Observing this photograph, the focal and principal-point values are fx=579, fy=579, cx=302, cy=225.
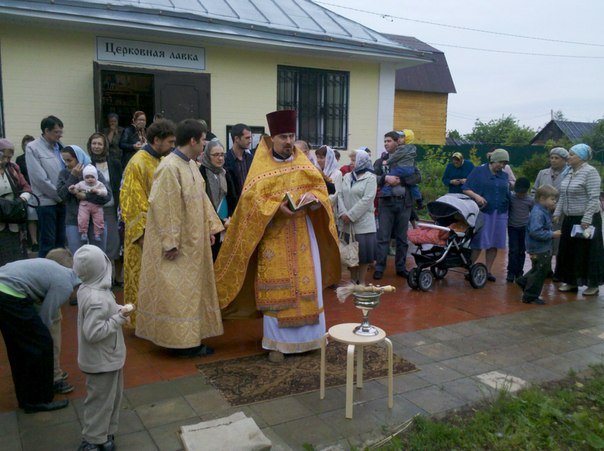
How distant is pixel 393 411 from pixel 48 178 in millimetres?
4912

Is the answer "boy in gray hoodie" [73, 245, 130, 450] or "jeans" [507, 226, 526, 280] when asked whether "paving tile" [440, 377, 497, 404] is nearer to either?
"boy in gray hoodie" [73, 245, 130, 450]

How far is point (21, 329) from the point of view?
3.72m

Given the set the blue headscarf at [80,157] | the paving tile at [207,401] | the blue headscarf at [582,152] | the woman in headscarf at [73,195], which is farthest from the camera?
the blue headscarf at [582,152]

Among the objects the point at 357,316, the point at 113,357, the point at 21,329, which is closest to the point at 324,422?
the point at 113,357

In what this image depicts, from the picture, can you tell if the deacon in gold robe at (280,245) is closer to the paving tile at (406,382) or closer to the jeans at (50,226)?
the paving tile at (406,382)

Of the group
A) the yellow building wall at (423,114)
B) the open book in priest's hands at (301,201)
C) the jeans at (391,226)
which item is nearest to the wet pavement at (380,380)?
the jeans at (391,226)

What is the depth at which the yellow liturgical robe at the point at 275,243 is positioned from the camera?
491cm

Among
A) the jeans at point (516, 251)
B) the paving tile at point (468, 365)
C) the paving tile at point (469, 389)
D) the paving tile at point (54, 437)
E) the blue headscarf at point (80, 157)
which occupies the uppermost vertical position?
the blue headscarf at point (80, 157)

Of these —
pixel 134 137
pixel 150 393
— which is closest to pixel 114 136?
pixel 134 137

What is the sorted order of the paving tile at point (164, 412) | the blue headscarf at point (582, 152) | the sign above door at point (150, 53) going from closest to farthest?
the paving tile at point (164, 412) → the blue headscarf at point (582, 152) → the sign above door at point (150, 53)

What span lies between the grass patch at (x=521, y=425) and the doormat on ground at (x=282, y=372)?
857mm

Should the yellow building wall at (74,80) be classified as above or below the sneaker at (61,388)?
above

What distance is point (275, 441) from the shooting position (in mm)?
3623

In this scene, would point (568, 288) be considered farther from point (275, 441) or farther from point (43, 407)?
point (43, 407)
